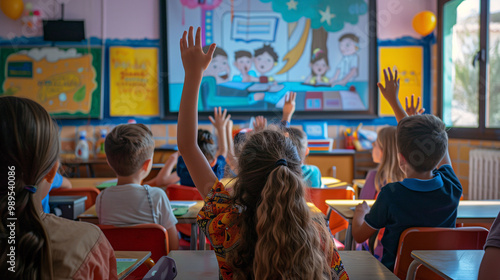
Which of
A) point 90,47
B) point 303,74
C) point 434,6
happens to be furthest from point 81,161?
point 434,6

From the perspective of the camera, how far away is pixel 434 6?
4566 millimetres

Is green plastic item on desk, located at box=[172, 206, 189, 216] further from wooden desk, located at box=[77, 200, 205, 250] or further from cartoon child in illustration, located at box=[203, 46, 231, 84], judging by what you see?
cartoon child in illustration, located at box=[203, 46, 231, 84]

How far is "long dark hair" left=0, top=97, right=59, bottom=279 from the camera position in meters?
0.76

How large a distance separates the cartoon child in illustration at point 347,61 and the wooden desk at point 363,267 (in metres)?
3.47

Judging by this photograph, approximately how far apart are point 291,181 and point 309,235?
0.13 meters

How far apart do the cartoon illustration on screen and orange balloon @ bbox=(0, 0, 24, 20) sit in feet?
5.37

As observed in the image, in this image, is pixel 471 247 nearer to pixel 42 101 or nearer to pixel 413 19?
pixel 413 19

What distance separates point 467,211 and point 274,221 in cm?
146

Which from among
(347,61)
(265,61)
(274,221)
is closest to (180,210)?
(274,221)

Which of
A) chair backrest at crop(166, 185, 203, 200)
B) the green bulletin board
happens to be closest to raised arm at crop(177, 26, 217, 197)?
chair backrest at crop(166, 185, 203, 200)

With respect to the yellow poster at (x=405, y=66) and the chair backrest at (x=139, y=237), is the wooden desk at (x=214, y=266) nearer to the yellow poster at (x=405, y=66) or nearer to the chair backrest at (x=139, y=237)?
the chair backrest at (x=139, y=237)

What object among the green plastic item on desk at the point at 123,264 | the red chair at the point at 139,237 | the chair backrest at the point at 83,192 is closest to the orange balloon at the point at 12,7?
the chair backrest at the point at 83,192

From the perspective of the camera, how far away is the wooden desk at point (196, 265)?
115cm

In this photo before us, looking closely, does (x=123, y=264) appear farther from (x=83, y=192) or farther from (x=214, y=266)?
(x=83, y=192)
